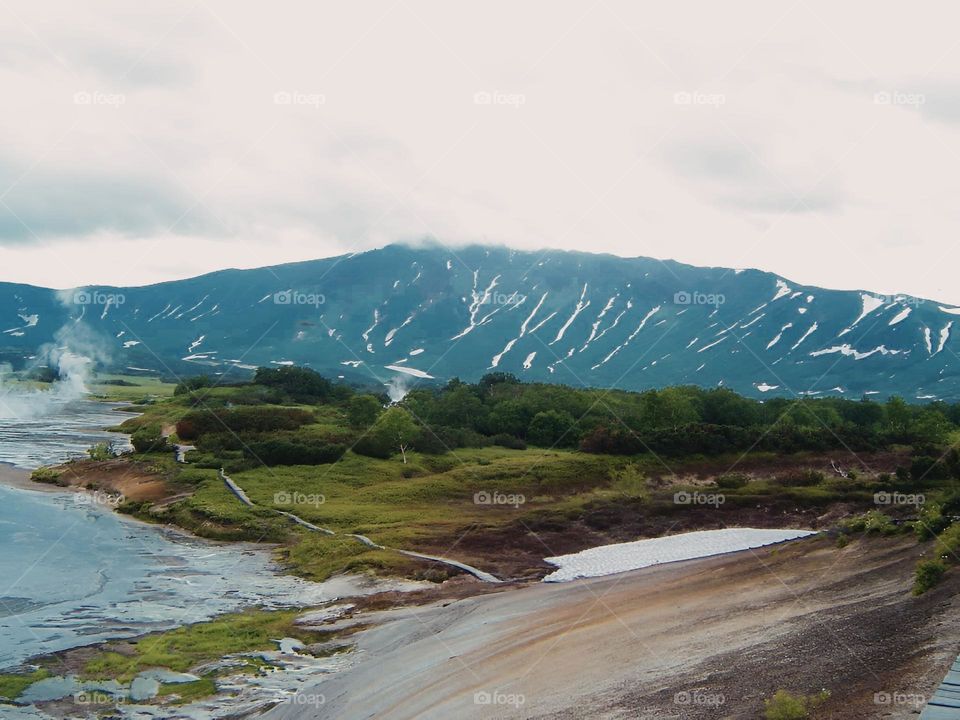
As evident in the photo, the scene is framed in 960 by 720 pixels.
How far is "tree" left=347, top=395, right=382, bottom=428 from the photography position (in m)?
93.1

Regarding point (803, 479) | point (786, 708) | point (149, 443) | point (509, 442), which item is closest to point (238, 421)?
point (149, 443)

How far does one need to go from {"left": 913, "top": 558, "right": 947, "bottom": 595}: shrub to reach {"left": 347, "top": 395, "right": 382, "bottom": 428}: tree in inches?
2824

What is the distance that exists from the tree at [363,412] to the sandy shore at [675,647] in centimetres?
5752

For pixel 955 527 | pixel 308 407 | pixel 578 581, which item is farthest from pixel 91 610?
pixel 308 407

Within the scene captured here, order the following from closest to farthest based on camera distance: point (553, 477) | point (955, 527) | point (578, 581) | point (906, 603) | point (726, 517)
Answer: point (906, 603), point (955, 527), point (578, 581), point (726, 517), point (553, 477)

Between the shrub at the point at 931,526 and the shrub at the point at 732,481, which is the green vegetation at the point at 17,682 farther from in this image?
the shrub at the point at 732,481

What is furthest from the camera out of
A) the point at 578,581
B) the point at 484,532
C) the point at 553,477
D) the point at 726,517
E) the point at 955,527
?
the point at 553,477

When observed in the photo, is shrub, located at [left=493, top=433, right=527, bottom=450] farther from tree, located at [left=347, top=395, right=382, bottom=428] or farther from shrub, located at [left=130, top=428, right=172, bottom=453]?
shrub, located at [left=130, top=428, right=172, bottom=453]

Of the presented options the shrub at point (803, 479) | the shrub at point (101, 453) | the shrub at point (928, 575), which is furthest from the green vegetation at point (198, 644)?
the shrub at point (101, 453)

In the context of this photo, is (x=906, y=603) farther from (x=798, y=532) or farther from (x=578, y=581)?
(x=798, y=532)

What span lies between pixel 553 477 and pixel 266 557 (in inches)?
1159

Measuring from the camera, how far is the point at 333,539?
50.0 m

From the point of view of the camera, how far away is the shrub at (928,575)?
24203 millimetres

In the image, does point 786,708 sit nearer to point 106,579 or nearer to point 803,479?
point 106,579
